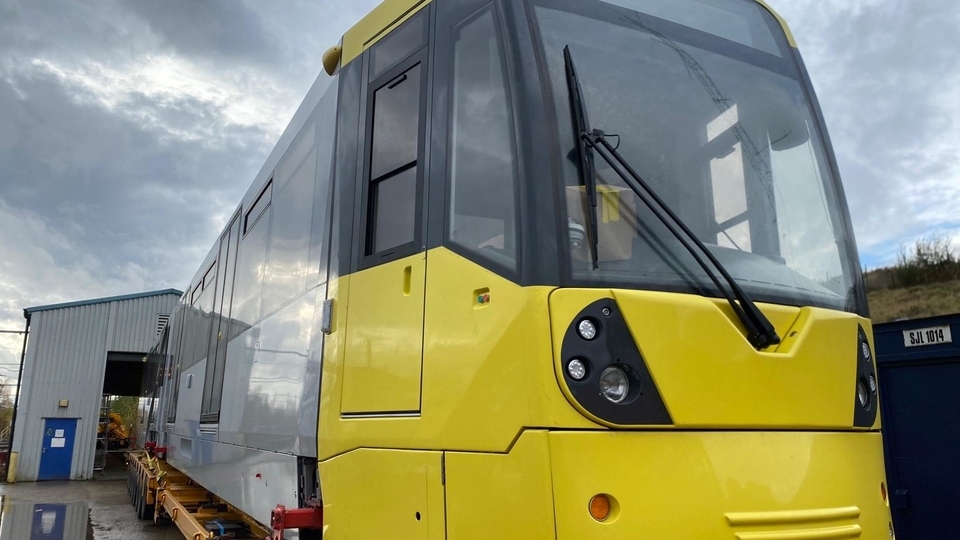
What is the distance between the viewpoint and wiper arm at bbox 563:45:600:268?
7.89ft

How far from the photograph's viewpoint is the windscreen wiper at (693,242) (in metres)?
2.49

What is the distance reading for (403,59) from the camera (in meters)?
3.23

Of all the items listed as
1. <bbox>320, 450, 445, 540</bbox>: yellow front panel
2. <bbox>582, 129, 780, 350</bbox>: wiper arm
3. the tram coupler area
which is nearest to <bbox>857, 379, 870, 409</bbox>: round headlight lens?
<bbox>582, 129, 780, 350</bbox>: wiper arm

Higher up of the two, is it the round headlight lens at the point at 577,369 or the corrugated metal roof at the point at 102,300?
the corrugated metal roof at the point at 102,300

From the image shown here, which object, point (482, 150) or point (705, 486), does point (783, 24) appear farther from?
point (705, 486)

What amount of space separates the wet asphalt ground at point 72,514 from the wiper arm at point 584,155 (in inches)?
412

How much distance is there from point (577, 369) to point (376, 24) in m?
2.16


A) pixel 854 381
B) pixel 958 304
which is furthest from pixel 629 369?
pixel 958 304

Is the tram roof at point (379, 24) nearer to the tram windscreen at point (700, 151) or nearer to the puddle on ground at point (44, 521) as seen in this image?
the tram windscreen at point (700, 151)

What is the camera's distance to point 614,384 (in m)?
2.27

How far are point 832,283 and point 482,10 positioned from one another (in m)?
1.85

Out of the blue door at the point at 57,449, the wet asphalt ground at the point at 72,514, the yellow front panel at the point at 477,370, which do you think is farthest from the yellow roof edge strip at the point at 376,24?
the blue door at the point at 57,449

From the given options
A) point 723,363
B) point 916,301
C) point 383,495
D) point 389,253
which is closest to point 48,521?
point 383,495

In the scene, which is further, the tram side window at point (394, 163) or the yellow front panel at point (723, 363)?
the tram side window at point (394, 163)
